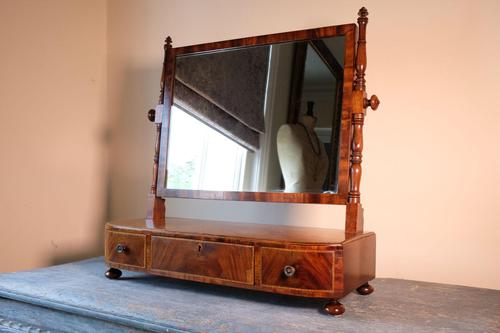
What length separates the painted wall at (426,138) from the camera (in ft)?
4.26

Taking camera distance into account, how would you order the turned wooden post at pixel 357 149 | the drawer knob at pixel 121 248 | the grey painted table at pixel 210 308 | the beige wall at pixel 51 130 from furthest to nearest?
the beige wall at pixel 51 130 → the drawer knob at pixel 121 248 → the turned wooden post at pixel 357 149 → the grey painted table at pixel 210 308

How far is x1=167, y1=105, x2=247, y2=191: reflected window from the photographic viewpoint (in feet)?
4.44

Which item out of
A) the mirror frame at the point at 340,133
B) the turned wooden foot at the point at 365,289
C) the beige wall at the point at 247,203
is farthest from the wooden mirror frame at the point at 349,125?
the beige wall at the point at 247,203

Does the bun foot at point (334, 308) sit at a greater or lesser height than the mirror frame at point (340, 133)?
lesser

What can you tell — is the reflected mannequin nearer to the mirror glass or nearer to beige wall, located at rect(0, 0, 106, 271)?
the mirror glass

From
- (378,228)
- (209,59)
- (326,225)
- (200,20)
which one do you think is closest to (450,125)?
(378,228)

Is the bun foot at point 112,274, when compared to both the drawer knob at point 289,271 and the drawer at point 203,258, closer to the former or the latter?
the drawer at point 203,258

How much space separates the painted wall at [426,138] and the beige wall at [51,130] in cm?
65

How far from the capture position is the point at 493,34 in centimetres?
129

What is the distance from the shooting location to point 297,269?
1.01 metres

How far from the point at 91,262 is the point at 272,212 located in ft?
1.97

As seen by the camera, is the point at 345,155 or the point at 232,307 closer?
the point at 232,307

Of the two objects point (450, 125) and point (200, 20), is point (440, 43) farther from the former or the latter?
point (200, 20)

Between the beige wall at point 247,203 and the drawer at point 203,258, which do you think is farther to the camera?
the beige wall at point 247,203
